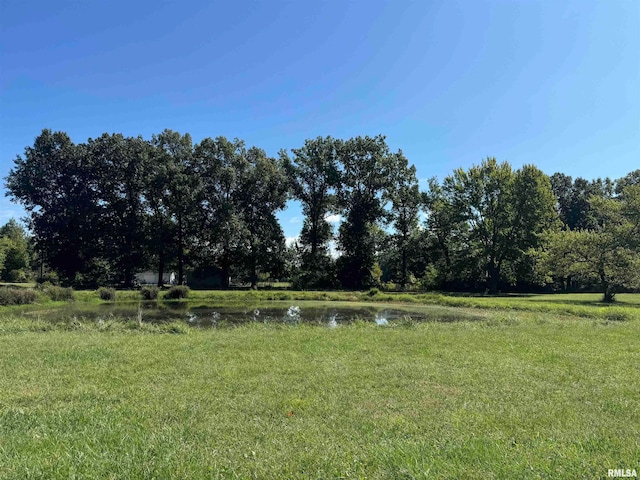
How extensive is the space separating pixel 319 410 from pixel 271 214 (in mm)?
48314

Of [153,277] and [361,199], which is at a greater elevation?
[361,199]

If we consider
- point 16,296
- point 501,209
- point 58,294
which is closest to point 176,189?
point 58,294

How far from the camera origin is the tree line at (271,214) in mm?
46094

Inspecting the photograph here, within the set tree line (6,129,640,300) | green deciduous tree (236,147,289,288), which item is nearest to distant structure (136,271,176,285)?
tree line (6,129,640,300)

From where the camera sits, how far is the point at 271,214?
5334 cm

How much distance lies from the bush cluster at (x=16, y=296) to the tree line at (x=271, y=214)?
15.7 metres

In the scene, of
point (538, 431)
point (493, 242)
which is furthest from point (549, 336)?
point (493, 242)

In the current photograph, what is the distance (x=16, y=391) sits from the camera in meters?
6.72

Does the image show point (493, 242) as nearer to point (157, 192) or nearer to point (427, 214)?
point (427, 214)

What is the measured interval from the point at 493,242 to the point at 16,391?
46.5 metres

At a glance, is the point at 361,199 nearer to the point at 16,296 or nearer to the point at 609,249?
the point at 609,249

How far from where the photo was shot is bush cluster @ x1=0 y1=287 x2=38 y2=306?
26.3 m

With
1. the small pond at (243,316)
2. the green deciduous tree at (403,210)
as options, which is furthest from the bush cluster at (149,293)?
the green deciduous tree at (403,210)

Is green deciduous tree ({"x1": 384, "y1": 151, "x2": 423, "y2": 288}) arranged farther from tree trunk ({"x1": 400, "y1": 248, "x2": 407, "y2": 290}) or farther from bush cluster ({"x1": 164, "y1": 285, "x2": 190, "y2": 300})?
A: bush cluster ({"x1": 164, "y1": 285, "x2": 190, "y2": 300})
